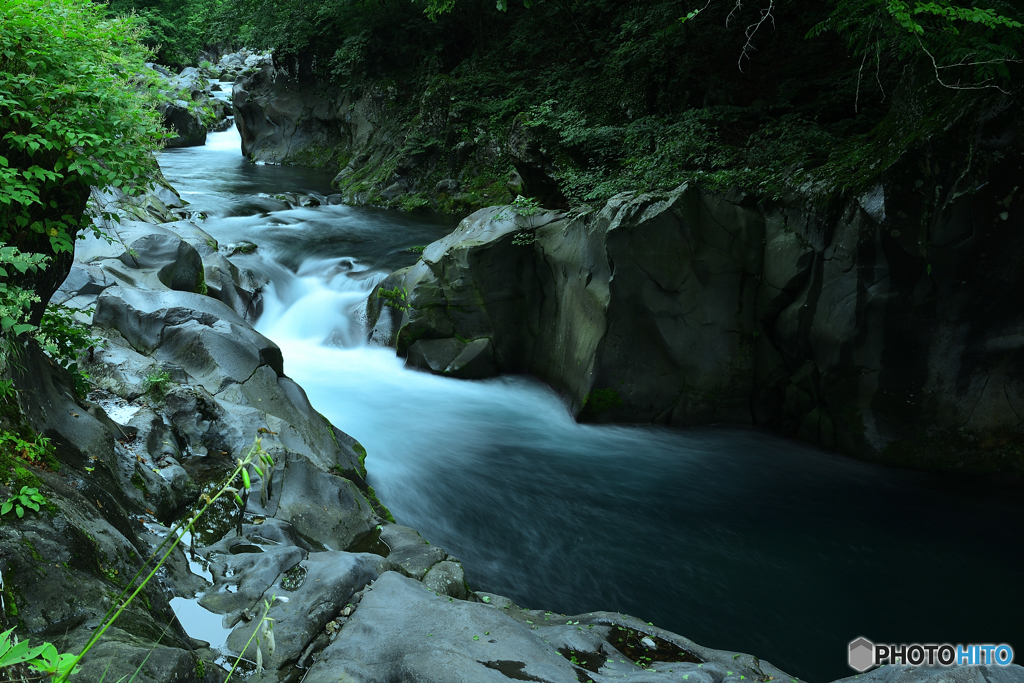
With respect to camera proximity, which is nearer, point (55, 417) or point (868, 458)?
point (55, 417)

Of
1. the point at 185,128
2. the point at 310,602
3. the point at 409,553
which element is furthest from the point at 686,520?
the point at 185,128

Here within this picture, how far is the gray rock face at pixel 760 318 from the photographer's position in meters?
6.71

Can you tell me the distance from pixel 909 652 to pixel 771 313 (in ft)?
13.3

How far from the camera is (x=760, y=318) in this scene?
7.92 meters

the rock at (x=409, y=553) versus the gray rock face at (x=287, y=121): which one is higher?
the gray rock face at (x=287, y=121)

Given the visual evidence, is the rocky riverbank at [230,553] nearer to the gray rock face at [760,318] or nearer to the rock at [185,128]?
the gray rock face at [760,318]

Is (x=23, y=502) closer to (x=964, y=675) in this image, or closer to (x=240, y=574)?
(x=240, y=574)

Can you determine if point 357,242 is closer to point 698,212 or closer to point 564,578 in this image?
point 698,212

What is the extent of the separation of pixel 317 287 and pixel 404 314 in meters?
2.76

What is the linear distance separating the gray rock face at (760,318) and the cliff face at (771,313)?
0.02 m

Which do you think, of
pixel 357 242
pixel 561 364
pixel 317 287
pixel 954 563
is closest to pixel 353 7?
pixel 357 242

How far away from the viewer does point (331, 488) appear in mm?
4883

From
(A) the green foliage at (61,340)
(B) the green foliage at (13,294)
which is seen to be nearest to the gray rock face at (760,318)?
(A) the green foliage at (61,340)

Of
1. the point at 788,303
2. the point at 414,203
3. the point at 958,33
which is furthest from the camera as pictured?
the point at 414,203
